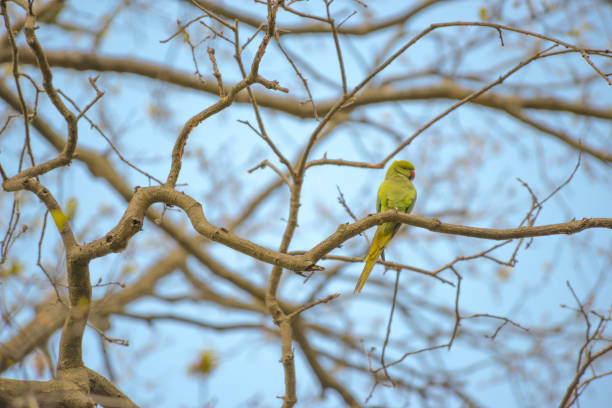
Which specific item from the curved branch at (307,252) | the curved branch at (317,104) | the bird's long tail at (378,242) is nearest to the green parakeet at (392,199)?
the bird's long tail at (378,242)

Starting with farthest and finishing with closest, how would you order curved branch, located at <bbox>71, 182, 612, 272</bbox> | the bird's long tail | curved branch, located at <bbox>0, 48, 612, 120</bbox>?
curved branch, located at <bbox>0, 48, 612, 120</bbox> → the bird's long tail → curved branch, located at <bbox>71, 182, 612, 272</bbox>

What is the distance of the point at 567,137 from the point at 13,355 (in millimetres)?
A: 5072

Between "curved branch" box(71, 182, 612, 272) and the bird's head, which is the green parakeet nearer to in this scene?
the bird's head

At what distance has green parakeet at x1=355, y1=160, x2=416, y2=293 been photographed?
10.6 ft

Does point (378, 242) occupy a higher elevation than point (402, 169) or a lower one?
lower

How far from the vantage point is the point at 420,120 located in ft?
18.1

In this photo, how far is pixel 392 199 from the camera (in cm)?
392

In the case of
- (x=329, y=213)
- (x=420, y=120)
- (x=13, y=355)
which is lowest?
(x=13, y=355)

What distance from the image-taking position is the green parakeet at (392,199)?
127 inches

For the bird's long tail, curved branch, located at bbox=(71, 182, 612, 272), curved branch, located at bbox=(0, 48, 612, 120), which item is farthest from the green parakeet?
curved branch, located at bbox=(71, 182, 612, 272)

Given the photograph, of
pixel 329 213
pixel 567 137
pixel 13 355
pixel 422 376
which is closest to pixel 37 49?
pixel 13 355

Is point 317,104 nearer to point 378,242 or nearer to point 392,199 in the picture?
point 392,199

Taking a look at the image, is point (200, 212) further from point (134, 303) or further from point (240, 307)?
point (134, 303)

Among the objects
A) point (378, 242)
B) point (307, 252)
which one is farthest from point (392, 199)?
point (307, 252)
